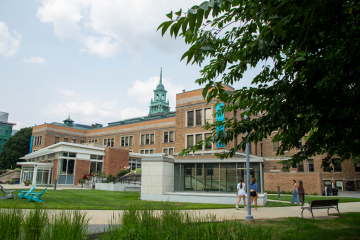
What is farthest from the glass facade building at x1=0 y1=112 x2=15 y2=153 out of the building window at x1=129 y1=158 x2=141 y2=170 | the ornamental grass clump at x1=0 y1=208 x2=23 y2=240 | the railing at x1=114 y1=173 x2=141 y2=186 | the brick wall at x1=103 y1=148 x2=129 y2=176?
the ornamental grass clump at x1=0 y1=208 x2=23 y2=240

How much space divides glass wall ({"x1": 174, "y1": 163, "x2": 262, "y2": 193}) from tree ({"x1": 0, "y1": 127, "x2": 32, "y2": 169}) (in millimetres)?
57729

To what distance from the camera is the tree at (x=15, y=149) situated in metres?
64.4

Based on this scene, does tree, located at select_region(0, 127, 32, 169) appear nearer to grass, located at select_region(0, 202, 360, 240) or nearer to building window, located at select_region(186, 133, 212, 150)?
building window, located at select_region(186, 133, 212, 150)

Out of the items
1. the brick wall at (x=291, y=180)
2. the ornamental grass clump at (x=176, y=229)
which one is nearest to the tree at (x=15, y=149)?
the brick wall at (x=291, y=180)

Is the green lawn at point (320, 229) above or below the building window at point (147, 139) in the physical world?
below

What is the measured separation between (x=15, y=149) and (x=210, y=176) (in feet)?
201

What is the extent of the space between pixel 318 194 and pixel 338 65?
30191 mm

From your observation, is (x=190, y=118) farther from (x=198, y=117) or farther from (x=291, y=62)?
(x=291, y=62)

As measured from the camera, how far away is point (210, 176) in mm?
21562

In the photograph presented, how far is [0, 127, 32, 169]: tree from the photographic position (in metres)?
64.4

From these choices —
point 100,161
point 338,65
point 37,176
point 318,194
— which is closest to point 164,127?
point 100,161

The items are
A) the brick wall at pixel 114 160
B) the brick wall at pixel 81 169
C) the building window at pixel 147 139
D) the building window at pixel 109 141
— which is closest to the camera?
the brick wall at pixel 81 169

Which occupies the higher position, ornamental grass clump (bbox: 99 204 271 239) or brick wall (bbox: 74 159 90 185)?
brick wall (bbox: 74 159 90 185)

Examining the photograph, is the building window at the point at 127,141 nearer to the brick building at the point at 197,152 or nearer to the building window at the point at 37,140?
the brick building at the point at 197,152
